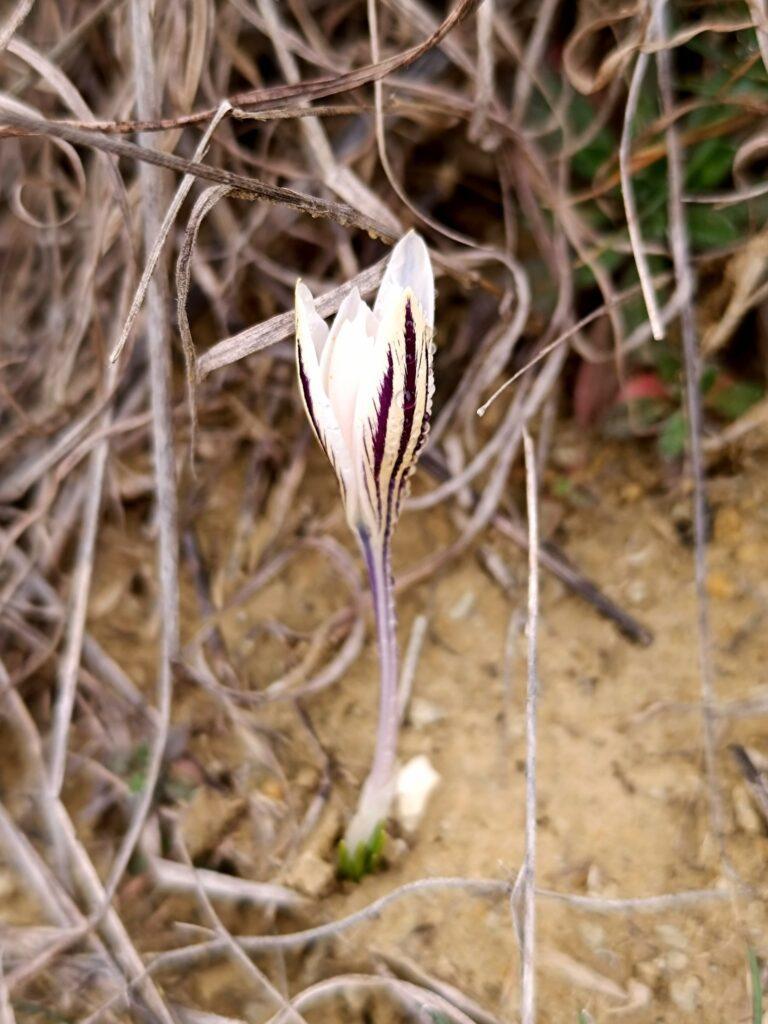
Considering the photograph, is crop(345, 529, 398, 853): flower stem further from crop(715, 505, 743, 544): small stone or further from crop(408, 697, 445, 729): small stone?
crop(715, 505, 743, 544): small stone

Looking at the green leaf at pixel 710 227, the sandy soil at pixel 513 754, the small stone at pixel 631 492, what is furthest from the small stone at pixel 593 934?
the green leaf at pixel 710 227

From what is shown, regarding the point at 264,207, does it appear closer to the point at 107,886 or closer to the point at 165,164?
the point at 165,164

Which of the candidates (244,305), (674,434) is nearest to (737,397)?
(674,434)

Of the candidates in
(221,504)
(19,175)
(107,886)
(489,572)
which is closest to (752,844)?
(489,572)

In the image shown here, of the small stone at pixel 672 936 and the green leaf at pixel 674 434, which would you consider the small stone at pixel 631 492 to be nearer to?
the green leaf at pixel 674 434

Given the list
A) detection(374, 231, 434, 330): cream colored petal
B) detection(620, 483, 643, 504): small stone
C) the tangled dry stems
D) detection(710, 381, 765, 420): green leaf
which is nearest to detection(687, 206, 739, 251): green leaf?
the tangled dry stems

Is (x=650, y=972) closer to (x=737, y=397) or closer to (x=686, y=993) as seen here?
(x=686, y=993)
